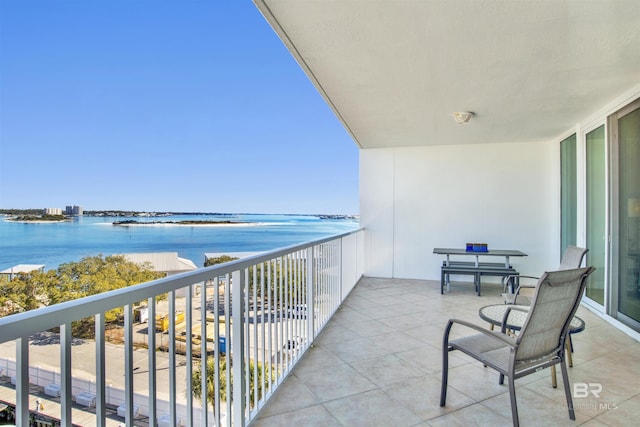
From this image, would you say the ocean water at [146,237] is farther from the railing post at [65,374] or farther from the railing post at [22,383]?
the railing post at [22,383]

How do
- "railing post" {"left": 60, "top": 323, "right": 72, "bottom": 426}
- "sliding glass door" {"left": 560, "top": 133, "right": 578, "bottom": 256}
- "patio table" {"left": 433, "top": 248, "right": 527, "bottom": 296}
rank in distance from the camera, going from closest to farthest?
"railing post" {"left": 60, "top": 323, "right": 72, "bottom": 426}, "sliding glass door" {"left": 560, "top": 133, "right": 578, "bottom": 256}, "patio table" {"left": 433, "top": 248, "right": 527, "bottom": 296}

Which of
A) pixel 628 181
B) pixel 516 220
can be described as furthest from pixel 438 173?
pixel 628 181

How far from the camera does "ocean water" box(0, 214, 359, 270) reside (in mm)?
13281

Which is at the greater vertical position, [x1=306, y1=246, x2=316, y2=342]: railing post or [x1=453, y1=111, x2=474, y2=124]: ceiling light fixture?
[x1=453, y1=111, x2=474, y2=124]: ceiling light fixture

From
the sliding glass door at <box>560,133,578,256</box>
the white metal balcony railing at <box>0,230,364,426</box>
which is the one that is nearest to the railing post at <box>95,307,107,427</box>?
the white metal balcony railing at <box>0,230,364,426</box>

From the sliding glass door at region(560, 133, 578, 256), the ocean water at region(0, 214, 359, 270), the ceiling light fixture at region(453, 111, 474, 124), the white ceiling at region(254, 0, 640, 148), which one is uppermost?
the white ceiling at region(254, 0, 640, 148)

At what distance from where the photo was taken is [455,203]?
19.6 ft

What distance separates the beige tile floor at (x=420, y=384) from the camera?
6.48 feet

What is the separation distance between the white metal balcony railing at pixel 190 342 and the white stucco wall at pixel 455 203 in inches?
126

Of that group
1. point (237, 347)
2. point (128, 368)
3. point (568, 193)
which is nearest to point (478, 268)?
point (568, 193)

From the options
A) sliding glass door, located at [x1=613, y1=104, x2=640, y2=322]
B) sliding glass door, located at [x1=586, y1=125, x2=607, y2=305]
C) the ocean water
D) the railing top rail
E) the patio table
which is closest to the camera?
the railing top rail

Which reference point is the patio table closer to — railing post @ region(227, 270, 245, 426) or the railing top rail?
railing post @ region(227, 270, 245, 426)

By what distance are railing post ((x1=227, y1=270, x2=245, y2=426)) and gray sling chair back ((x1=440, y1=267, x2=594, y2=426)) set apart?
4.03ft

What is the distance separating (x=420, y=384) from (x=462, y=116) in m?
3.19
